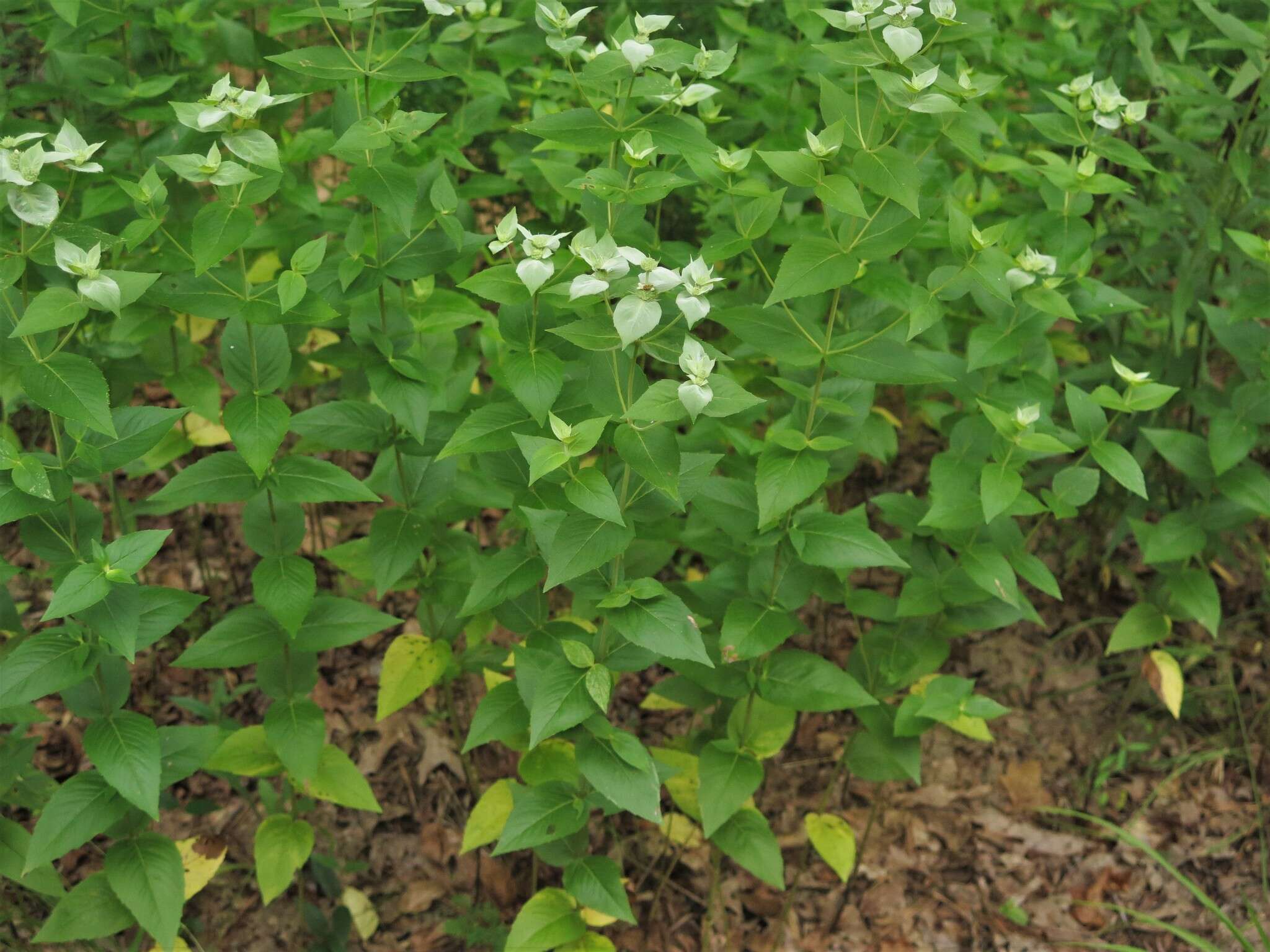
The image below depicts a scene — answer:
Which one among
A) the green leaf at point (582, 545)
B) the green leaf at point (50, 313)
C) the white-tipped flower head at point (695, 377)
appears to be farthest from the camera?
the green leaf at point (582, 545)

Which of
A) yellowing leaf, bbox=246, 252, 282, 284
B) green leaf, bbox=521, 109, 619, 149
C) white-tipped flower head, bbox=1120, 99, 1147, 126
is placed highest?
white-tipped flower head, bbox=1120, 99, 1147, 126

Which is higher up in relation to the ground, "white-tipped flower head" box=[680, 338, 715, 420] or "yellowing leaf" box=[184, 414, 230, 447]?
"white-tipped flower head" box=[680, 338, 715, 420]

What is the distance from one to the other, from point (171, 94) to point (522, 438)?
6.64 ft

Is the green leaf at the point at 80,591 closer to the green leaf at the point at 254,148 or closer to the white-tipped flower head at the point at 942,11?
the green leaf at the point at 254,148

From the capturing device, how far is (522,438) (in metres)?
2.32

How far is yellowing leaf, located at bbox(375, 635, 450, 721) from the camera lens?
301cm

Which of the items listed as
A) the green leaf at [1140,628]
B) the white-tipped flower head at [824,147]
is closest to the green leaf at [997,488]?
the white-tipped flower head at [824,147]

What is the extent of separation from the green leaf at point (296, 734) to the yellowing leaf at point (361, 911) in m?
0.79

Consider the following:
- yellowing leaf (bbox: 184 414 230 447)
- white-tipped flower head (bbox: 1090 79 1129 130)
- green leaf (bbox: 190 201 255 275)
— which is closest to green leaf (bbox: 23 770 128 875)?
green leaf (bbox: 190 201 255 275)

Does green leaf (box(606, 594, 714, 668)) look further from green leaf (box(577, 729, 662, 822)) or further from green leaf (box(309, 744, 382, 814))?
green leaf (box(309, 744, 382, 814))

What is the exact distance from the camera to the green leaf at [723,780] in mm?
2859

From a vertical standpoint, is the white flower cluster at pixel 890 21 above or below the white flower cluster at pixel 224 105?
above

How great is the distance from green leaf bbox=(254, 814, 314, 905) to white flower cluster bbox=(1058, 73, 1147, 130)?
280cm

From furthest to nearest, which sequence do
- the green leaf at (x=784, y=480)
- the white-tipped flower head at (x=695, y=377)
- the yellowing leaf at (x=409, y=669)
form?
the yellowing leaf at (x=409, y=669)
the green leaf at (x=784, y=480)
the white-tipped flower head at (x=695, y=377)
